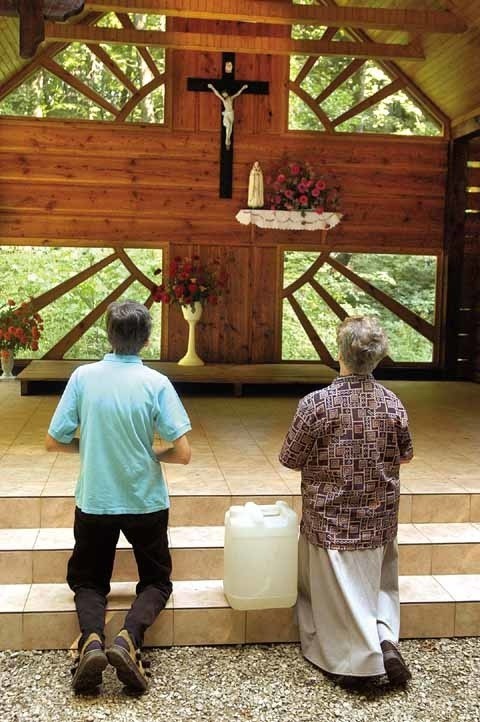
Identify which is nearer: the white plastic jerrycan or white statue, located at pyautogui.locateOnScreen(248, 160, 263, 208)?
the white plastic jerrycan

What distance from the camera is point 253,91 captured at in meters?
8.48

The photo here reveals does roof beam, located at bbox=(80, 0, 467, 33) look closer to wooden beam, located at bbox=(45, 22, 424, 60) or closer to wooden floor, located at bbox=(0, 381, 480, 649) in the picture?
wooden beam, located at bbox=(45, 22, 424, 60)

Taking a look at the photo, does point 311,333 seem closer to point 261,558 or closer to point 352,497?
point 261,558

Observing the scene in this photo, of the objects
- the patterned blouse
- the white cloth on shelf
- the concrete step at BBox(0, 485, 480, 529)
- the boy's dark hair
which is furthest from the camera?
the white cloth on shelf

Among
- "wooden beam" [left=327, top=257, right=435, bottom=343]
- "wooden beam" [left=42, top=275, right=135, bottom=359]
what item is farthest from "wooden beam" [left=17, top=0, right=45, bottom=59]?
"wooden beam" [left=327, top=257, right=435, bottom=343]

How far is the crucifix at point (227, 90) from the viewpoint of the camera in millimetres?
8391

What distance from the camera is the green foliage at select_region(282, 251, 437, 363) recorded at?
9.07m

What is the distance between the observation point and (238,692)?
3000 millimetres

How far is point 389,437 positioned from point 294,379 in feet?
14.8

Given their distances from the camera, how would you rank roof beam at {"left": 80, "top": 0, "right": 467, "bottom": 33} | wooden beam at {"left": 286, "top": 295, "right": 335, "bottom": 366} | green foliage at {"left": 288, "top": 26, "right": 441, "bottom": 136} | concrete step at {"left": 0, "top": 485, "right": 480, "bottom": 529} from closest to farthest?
1. concrete step at {"left": 0, "top": 485, "right": 480, "bottom": 529}
2. roof beam at {"left": 80, "top": 0, "right": 467, "bottom": 33}
3. green foliage at {"left": 288, "top": 26, "right": 441, "bottom": 136}
4. wooden beam at {"left": 286, "top": 295, "right": 335, "bottom": 366}

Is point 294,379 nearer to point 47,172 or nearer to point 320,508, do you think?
point 47,172

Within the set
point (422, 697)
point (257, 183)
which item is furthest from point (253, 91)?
point (422, 697)

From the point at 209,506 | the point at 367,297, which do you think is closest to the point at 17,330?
the point at 367,297

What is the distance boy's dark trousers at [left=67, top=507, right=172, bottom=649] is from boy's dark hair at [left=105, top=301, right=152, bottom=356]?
62 centimetres
